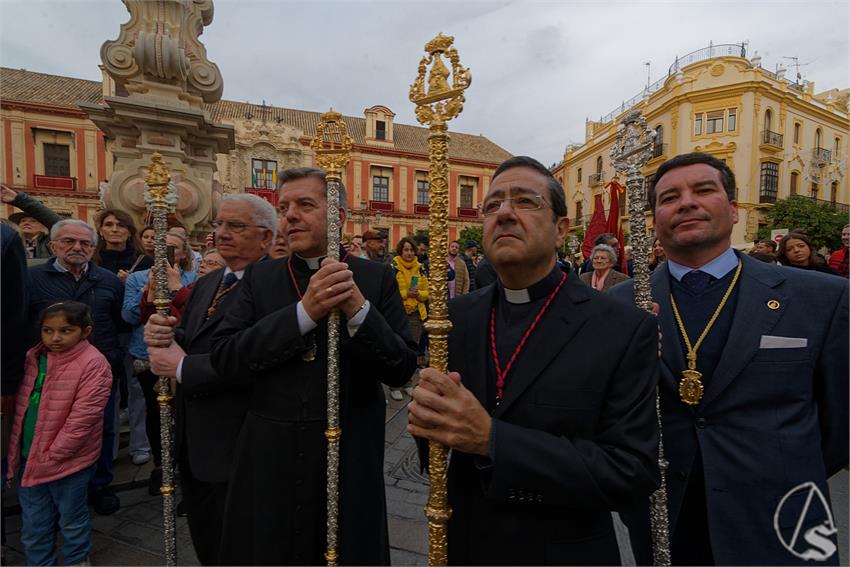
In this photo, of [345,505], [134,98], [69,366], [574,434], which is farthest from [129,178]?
[574,434]

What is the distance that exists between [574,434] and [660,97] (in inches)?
1376

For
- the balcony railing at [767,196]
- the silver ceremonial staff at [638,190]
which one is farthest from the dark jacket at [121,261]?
A: the balcony railing at [767,196]

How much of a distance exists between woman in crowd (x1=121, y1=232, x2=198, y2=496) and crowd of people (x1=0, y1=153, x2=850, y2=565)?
81 centimetres

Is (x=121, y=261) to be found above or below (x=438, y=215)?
below

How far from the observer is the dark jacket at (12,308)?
2.57 meters

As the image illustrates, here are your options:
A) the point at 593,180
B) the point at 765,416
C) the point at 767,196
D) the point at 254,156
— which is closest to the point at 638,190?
the point at 765,416

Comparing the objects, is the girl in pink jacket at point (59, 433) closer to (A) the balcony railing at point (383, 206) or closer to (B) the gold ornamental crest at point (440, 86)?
(B) the gold ornamental crest at point (440, 86)

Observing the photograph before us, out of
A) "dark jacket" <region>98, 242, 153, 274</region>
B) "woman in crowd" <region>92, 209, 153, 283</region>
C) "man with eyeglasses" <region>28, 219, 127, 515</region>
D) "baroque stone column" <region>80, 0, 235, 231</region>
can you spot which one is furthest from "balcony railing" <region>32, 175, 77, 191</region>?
"man with eyeglasses" <region>28, 219, 127, 515</region>

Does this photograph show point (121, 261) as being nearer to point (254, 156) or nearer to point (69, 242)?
point (69, 242)

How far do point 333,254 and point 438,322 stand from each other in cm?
77

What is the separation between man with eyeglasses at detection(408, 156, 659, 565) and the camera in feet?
4.30

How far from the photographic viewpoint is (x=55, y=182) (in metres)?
26.3

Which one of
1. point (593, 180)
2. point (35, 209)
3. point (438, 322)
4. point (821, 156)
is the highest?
point (821, 156)

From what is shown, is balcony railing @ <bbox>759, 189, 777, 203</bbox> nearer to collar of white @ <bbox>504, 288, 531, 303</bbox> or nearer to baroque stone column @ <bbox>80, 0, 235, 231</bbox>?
baroque stone column @ <bbox>80, 0, 235, 231</bbox>
